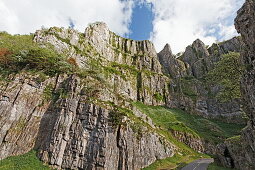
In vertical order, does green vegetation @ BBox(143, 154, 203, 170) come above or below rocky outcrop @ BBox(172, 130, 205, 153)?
below

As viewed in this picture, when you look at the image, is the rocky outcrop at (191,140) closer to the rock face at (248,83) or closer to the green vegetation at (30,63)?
the rock face at (248,83)

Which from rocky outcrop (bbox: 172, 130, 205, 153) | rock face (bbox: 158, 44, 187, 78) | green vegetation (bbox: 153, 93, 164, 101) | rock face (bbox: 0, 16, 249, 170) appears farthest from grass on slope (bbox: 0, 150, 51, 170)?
rock face (bbox: 158, 44, 187, 78)

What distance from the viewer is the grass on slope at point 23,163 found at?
22062 mm

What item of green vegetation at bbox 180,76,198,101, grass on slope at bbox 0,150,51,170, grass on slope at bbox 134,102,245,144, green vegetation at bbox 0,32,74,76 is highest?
green vegetation at bbox 180,76,198,101

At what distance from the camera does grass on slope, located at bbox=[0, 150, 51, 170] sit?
22062 millimetres

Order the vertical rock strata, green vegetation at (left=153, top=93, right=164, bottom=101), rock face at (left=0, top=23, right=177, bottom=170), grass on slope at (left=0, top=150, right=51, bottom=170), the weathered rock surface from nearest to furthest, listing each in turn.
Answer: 1. the vertical rock strata
2. grass on slope at (left=0, top=150, right=51, bottom=170)
3. the weathered rock surface
4. rock face at (left=0, top=23, right=177, bottom=170)
5. green vegetation at (left=153, top=93, right=164, bottom=101)

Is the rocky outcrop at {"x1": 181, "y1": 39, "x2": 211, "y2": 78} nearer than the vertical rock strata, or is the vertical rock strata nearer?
the vertical rock strata

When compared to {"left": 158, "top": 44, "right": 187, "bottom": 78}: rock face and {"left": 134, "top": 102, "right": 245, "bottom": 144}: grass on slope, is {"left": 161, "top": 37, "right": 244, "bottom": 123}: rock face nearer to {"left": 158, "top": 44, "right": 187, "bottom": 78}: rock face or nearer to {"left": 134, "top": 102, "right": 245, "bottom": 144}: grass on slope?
{"left": 158, "top": 44, "right": 187, "bottom": 78}: rock face

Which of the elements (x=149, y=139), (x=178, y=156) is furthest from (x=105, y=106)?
(x=178, y=156)

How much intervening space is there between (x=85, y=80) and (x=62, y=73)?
593cm

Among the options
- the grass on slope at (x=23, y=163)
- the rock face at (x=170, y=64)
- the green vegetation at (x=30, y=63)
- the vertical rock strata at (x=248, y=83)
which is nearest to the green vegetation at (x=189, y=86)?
the rock face at (x=170, y=64)

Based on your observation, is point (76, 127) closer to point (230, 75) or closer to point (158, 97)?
point (230, 75)

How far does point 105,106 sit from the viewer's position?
97.8ft

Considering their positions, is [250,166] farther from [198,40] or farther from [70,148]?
[198,40]
